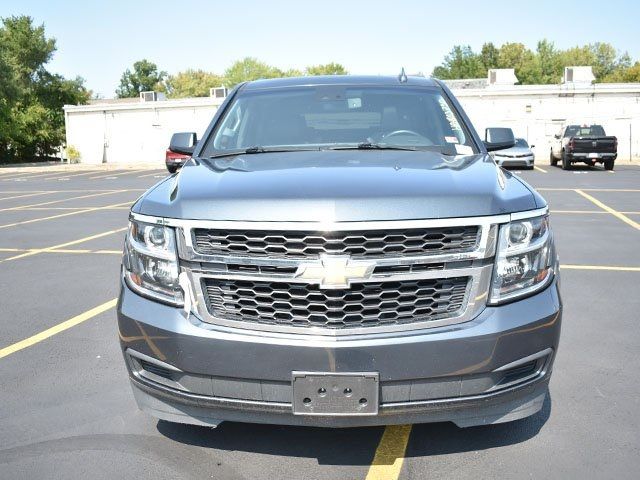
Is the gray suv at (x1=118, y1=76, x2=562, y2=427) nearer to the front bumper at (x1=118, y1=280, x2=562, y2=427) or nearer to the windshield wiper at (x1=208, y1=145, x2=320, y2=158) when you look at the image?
the front bumper at (x1=118, y1=280, x2=562, y2=427)

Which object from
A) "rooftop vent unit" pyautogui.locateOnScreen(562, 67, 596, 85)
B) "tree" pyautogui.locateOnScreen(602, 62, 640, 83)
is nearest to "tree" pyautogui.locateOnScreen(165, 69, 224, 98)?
"tree" pyautogui.locateOnScreen(602, 62, 640, 83)

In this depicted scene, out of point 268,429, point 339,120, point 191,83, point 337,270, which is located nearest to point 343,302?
point 337,270

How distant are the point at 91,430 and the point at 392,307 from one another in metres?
1.74

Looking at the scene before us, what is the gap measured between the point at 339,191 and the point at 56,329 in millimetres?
3475

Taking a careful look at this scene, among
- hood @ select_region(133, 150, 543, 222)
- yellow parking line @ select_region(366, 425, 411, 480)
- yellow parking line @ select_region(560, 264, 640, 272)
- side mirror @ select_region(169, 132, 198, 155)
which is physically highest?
side mirror @ select_region(169, 132, 198, 155)

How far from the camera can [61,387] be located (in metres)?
4.20

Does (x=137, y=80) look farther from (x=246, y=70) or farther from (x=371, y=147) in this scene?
(x=371, y=147)

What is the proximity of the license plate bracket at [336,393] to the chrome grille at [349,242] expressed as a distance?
47cm

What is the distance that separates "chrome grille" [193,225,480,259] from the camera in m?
2.76

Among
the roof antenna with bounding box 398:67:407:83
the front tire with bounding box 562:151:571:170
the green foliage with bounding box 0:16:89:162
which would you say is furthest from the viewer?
the green foliage with bounding box 0:16:89:162

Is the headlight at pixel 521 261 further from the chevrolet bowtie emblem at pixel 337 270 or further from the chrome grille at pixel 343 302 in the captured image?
the chevrolet bowtie emblem at pixel 337 270

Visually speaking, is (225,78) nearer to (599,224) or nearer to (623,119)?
(623,119)

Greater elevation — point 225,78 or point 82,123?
point 225,78

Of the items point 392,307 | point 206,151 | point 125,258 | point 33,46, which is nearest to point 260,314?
point 392,307
